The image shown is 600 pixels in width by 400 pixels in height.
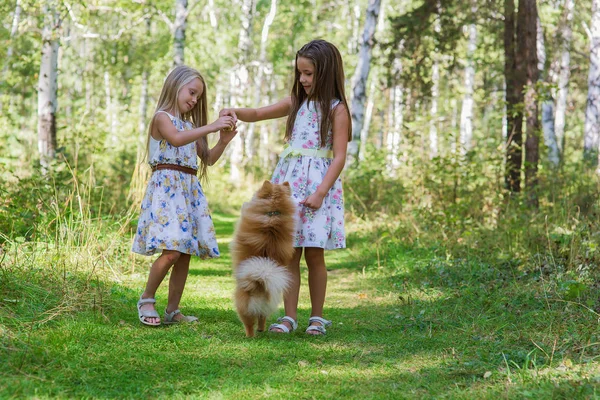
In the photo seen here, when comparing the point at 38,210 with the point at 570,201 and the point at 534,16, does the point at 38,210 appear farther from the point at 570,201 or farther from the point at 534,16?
the point at 534,16

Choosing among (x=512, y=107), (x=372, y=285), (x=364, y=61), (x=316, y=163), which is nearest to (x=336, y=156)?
(x=316, y=163)

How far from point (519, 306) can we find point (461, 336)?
0.81 m

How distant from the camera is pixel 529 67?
9.87m

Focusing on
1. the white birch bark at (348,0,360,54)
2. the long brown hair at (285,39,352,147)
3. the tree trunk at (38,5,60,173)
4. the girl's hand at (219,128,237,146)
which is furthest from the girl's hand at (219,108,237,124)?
the white birch bark at (348,0,360,54)

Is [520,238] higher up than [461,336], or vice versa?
[520,238]

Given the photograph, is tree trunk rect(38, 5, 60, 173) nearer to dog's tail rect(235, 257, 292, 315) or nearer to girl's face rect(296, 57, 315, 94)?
girl's face rect(296, 57, 315, 94)

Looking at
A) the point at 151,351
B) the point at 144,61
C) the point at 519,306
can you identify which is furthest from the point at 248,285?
the point at 144,61

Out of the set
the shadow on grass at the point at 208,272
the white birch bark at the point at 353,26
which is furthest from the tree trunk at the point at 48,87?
the white birch bark at the point at 353,26

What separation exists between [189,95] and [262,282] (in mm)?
1645

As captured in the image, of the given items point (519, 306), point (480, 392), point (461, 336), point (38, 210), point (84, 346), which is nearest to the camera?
point (480, 392)

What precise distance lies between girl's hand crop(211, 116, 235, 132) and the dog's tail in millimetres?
984

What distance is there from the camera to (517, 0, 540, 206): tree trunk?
377 inches

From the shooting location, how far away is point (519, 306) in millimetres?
5145

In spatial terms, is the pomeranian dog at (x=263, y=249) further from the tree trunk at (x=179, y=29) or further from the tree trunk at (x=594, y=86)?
the tree trunk at (x=179, y=29)
